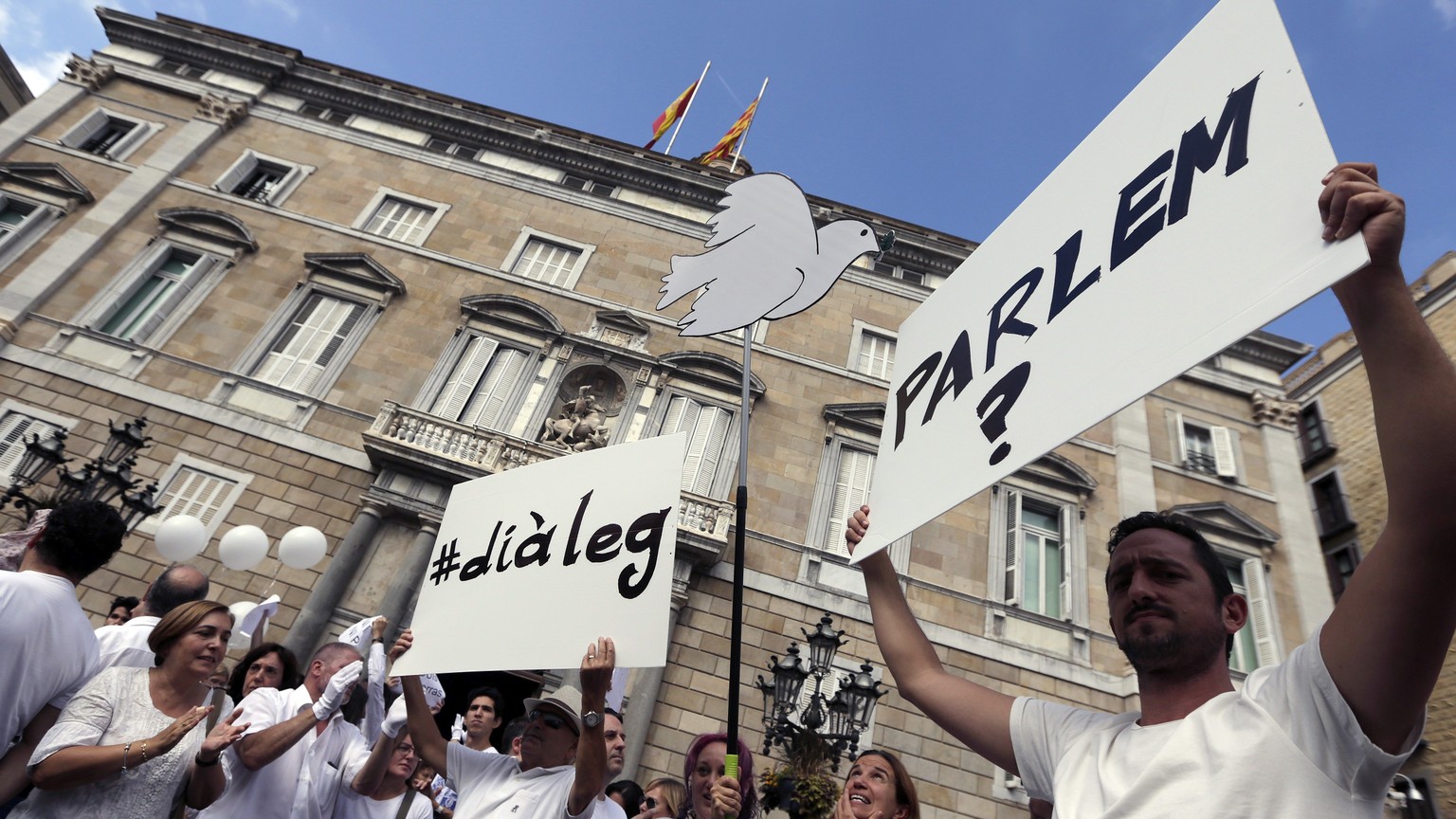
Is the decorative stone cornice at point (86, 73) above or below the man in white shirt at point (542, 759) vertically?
above

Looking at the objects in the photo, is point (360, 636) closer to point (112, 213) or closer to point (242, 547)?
point (242, 547)

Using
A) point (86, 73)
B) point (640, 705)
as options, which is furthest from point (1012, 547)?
point (86, 73)

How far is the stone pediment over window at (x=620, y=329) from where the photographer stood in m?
14.5

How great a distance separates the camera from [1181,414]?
588 inches

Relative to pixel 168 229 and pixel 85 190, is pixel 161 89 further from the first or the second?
pixel 168 229

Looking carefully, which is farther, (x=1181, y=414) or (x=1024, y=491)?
(x=1181, y=414)

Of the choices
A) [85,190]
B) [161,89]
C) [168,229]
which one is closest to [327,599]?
[168,229]

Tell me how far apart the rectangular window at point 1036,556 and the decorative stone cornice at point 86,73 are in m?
21.6

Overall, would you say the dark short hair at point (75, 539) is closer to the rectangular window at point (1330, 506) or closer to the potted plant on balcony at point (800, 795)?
the potted plant on balcony at point (800, 795)

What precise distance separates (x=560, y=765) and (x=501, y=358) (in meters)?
11.7

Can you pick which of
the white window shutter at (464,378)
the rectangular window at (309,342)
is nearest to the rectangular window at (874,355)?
the white window shutter at (464,378)

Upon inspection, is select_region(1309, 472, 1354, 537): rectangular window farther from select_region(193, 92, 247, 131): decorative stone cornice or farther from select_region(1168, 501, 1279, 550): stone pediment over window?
select_region(193, 92, 247, 131): decorative stone cornice

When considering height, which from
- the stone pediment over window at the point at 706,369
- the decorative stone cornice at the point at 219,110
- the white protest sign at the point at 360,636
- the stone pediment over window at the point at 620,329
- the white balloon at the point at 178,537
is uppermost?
the decorative stone cornice at the point at 219,110

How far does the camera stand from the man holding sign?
108cm
